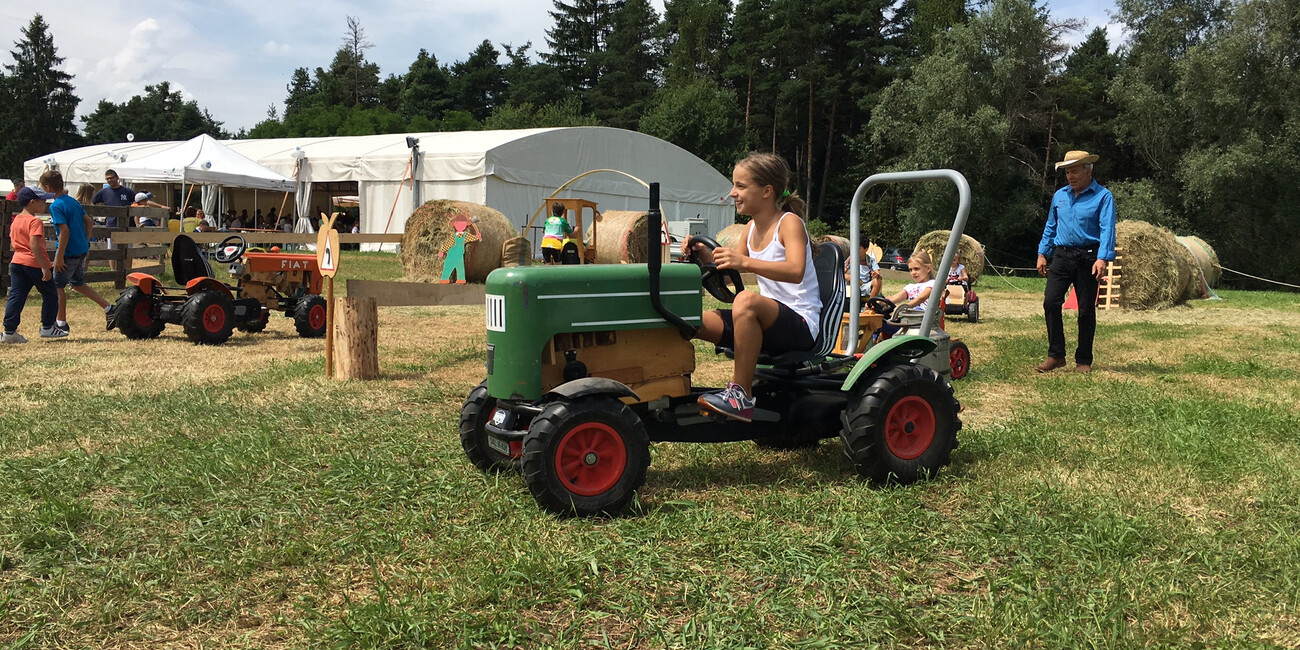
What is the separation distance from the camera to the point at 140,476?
4.17 metres

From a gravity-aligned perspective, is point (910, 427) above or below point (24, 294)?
below

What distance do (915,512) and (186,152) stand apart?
24.2 m

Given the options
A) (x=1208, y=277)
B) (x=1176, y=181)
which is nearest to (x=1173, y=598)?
(x=1208, y=277)

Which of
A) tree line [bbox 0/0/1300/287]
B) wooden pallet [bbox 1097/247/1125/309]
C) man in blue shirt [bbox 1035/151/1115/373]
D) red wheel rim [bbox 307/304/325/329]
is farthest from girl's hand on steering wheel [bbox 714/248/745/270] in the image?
tree line [bbox 0/0/1300/287]

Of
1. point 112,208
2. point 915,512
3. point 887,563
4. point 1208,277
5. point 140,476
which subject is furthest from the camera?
point 1208,277

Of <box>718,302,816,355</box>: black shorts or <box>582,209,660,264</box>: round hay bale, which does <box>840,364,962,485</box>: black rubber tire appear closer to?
<box>718,302,816,355</box>: black shorts

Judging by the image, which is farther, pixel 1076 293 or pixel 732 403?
pixel 1076 293

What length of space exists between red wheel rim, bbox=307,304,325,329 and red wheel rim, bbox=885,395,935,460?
723 centimetres

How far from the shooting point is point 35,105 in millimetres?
72062

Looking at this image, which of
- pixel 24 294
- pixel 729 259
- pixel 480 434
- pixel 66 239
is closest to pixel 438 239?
pixel 66 239

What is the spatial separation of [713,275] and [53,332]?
324 inches

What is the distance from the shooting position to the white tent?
2697 centimetres

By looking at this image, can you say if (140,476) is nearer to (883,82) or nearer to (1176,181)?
(1176,181)

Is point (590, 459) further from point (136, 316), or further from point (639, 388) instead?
point (136, 316)
